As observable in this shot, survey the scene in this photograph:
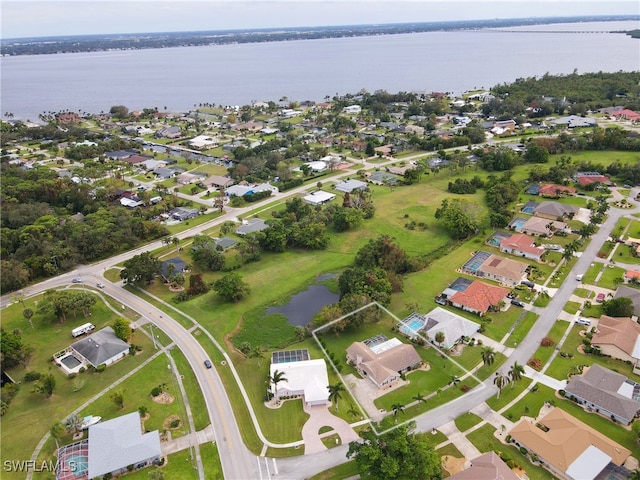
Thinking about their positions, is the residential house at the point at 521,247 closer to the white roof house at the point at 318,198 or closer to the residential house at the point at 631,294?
the residential house at the point at 631,294

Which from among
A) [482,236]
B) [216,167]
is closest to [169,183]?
[216,167]

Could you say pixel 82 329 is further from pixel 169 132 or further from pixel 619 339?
pixel 169 132

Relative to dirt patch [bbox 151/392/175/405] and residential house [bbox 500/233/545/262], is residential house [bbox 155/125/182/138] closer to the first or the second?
residential house [bbox 500/233/545/262]

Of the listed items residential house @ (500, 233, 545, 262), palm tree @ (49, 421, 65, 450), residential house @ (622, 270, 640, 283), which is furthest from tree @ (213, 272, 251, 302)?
residential house @ (622, 270, 640, 283)

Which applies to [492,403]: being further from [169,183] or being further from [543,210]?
[169,183]

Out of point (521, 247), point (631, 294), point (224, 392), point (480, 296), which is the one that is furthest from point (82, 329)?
point (631, 294)
